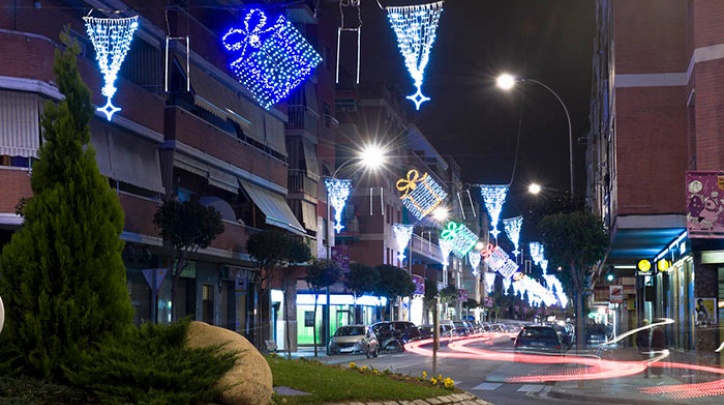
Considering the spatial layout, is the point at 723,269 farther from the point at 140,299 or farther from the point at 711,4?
the point at 140,299

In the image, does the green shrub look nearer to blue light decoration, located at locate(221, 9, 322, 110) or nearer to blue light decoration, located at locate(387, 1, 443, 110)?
blue light decoration, located at locate(387, 1, 443, 110)

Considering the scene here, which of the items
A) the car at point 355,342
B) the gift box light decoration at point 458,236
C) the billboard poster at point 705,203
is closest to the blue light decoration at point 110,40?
the billboard poster at point 705,203

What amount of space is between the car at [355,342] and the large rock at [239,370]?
34482 millimetres

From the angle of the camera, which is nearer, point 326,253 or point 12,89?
point 12,89

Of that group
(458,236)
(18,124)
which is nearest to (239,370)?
(18,124)

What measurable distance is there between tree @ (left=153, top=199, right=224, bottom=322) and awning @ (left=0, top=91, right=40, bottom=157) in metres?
6.76

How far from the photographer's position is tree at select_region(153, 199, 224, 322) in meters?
33.2

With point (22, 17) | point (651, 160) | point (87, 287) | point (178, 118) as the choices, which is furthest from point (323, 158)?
point (87, 287)

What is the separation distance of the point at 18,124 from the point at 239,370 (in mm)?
18587

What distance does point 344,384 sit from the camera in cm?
1393

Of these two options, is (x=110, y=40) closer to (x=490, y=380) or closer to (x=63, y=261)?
(x=490, y=380)

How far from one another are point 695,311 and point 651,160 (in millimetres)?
5418

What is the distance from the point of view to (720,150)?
28.6 meters

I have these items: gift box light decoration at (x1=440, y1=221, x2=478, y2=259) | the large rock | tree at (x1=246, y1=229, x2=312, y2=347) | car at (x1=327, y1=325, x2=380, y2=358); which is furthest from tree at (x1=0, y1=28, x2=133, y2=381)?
gift box light decoration at (x1=440, y1=221, x2=478, y2=259)
